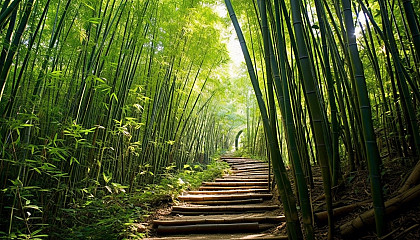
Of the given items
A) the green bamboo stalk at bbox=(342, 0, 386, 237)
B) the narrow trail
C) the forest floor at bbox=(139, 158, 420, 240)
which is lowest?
the narrow trail

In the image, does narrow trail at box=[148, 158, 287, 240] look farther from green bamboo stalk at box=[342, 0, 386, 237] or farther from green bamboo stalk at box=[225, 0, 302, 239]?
green bamboo stalk at box=[342, 0, 386, 237]

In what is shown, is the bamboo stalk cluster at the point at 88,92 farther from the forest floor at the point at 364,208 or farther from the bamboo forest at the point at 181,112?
the forest floor at the point at 364,208

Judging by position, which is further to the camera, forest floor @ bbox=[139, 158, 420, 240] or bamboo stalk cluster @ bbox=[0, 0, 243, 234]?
bamboo stalk cluster @ bbox=[0, 0, 243, 234]

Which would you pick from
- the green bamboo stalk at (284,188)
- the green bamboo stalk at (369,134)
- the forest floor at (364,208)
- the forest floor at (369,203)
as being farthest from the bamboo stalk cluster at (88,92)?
the forest floor at (369,203)

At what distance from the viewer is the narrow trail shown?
Result: 7.86ft

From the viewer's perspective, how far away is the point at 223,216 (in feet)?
9.37

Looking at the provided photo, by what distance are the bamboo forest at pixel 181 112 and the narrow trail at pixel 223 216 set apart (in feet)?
0.05

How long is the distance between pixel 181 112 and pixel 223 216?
8.32 ft

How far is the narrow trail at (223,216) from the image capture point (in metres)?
2.40

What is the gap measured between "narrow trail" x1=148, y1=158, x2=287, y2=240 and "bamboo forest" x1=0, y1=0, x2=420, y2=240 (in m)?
0.01

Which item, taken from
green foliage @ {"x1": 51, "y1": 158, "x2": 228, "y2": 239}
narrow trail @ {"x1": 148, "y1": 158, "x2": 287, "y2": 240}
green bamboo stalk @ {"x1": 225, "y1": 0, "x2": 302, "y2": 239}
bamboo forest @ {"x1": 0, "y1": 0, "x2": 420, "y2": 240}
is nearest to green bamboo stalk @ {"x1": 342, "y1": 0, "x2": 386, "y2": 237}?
bamboo forest @ {"x1": 0, "y1": 0, "x2": 420, "y2": 240}

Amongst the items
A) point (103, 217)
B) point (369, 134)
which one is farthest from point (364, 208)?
point (103, 217)

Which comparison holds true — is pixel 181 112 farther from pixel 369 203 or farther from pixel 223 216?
pixel 369 203

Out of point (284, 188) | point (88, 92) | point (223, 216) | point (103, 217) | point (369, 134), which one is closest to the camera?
point (369, 134)
